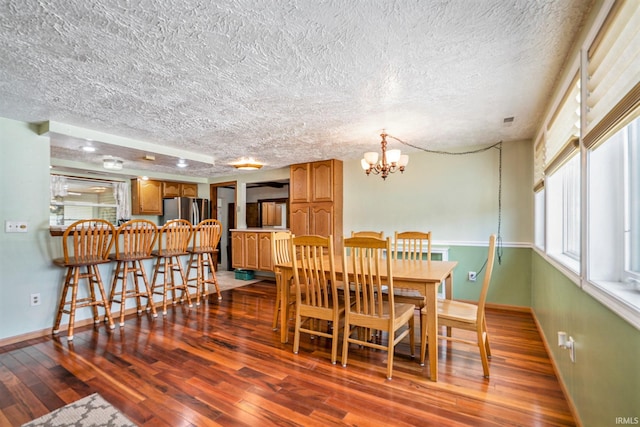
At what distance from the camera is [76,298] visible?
3127 mm

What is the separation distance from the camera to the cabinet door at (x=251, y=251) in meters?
5.61

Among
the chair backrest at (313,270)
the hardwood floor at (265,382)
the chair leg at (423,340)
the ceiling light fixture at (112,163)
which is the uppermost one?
the ceiling light fixture at (112,163)

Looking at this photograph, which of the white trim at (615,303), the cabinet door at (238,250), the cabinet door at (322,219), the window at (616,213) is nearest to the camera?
the white trim at (615,303)

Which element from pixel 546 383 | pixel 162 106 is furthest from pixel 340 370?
pixel 162 106

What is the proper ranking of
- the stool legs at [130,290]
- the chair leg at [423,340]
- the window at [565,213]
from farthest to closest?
1. the stool legs at [130,290]
2. the chair leg at [423,340]
3. the window at [565,213]

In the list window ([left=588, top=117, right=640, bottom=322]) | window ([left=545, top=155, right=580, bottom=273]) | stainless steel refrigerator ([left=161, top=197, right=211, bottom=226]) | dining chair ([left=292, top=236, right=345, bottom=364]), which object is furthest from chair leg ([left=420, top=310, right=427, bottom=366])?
stainless steel refrigerator ([left=161, top=197, right=211, bottom=226])

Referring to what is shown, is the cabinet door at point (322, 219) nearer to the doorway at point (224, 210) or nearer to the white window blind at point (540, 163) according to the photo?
the doorway at point (224, 210)

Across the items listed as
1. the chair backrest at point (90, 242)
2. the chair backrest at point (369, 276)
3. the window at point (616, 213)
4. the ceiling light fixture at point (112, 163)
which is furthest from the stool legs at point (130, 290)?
the window at point (616, 213)

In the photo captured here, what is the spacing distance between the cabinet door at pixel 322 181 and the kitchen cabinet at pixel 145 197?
3.33 meters

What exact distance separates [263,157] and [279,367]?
319cm

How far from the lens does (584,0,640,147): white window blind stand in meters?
1.05

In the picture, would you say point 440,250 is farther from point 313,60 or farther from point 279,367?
point 313,60

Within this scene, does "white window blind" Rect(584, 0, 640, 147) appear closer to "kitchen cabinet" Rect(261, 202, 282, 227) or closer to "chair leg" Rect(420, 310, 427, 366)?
"chair leg" Rect(420, 310, 427, 366)

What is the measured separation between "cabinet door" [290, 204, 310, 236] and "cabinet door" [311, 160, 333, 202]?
0.83ft
